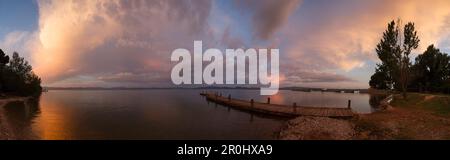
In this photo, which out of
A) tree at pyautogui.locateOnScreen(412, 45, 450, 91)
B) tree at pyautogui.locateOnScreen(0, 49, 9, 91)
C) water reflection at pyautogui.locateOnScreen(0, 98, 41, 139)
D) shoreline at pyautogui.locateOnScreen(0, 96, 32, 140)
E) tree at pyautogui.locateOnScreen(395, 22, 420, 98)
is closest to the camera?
shoreline at pyautogui.locateOnScreen(0, 96, 32, 140)

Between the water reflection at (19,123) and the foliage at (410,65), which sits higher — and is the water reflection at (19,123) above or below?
below

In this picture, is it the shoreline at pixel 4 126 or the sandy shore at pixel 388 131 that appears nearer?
the sandy shore at pixel 388 131

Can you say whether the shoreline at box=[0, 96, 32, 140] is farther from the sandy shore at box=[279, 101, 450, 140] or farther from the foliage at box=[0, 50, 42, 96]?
the sandy shore at box=[279, 101, 450, 140]

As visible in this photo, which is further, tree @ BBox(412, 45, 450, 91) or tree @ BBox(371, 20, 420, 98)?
tree @ BBox(412, 45, 450, 91)

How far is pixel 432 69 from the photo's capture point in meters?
62.4

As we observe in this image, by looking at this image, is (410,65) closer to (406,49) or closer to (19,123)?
(406,49)

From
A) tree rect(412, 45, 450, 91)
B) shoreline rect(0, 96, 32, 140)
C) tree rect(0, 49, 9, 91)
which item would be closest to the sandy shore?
shoreline rect(0, 96, 32, 140)

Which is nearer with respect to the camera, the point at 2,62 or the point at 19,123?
the point at 19,123

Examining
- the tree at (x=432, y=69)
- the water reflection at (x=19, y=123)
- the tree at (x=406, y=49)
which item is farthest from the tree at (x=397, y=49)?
the water reflection at (x=19, y=123)

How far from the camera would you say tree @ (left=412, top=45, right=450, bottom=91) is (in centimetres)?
6059

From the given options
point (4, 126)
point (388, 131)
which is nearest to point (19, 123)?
point (4, 126)

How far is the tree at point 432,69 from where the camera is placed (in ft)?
199

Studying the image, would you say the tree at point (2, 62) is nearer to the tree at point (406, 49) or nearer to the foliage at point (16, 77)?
the foliage at point (16, 77)
